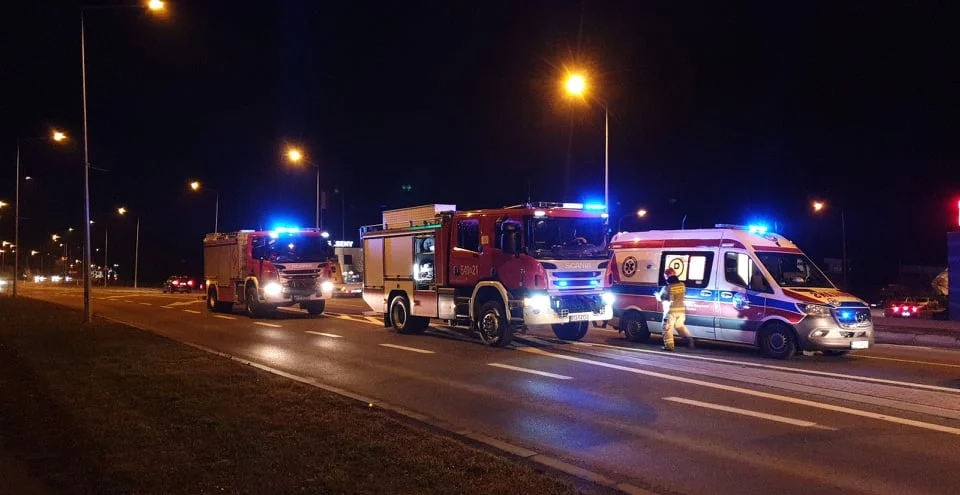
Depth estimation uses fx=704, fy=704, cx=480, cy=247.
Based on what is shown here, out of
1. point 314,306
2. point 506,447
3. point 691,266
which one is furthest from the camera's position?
point 314,306

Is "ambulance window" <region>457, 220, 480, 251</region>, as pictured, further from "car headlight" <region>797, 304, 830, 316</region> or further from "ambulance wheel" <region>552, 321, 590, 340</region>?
"car headlight" <region>797, 304, 830, 316</region>

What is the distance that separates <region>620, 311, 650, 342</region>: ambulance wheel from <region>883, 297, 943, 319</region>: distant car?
2172cm

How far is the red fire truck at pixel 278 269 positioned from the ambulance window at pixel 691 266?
12.9 meters

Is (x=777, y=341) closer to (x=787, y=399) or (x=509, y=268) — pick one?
(x=787, y=399)

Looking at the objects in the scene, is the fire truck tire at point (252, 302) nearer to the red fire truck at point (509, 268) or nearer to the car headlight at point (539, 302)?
the red fire truck at point (509, 268)

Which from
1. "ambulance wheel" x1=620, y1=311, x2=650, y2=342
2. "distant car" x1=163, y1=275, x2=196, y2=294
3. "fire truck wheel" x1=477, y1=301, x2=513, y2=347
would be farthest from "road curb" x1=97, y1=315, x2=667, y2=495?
"distant car" x1=163, y1=275, x2=196, y2=294

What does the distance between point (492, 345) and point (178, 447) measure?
9168 mm

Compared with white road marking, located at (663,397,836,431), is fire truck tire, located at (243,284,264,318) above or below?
above

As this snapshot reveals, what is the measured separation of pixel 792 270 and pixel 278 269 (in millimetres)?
15801

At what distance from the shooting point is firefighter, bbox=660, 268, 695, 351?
46.5 ft

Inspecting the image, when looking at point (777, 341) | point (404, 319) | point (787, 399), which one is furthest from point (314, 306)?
point (787, 399)

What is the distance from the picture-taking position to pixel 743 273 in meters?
13.8

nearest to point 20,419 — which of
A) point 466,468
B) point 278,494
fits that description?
point 278,494

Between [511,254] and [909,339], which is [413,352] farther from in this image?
[909,339]
